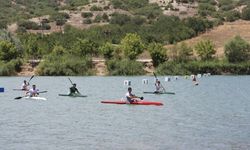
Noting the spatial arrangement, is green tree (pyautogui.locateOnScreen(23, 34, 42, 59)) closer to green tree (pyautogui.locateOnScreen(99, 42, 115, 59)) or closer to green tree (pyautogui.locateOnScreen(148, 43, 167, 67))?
green tree (pyautogui.locateOnScreen(99, 42, 115, 59))

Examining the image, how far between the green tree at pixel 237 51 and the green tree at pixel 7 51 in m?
44.1

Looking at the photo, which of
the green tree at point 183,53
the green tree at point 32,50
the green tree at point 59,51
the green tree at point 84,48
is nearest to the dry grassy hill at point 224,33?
the green tree at point 183,53

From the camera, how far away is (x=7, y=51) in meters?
138

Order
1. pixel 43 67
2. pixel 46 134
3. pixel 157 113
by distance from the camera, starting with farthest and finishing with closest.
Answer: pixel 43 67 < pixel 157 113 < pixel 46 134

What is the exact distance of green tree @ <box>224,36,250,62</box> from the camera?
138 metres

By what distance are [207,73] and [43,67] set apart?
106ft

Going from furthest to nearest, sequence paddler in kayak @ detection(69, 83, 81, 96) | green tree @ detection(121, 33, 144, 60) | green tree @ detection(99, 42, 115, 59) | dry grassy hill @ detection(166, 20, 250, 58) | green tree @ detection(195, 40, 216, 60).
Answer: dry grassy hill @ detection(166, 20, 250, 58) < green tree @ detection(195, 40, 216, 60) < green tree @ detection(99, 42, 115, 59) < green tree @ detection(121, 33, 144, 60) < paddler in kayak @ detection(69, 83, 81, 96)

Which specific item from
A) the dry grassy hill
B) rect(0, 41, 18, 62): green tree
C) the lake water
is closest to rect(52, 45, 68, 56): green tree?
rect(0, 41, 18, 62): green tree

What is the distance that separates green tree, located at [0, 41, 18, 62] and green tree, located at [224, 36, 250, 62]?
1736 inches

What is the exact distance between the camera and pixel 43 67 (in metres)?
130

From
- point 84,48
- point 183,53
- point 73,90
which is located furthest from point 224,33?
point 73,90

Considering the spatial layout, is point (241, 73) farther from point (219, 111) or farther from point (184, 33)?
point (219, 111)

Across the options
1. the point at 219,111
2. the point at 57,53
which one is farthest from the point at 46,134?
the point at 57,53

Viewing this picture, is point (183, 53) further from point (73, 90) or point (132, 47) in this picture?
point (73, 90)
